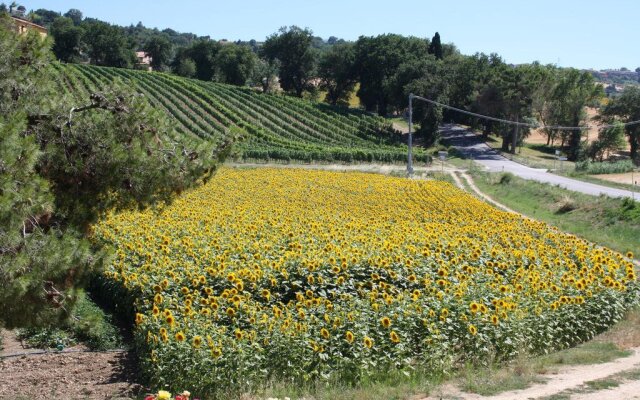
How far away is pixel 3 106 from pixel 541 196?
93.8 feet

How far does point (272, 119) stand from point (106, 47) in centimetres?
3808

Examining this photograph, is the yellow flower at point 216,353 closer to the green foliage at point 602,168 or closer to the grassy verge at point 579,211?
the grassy verge at point 579,211

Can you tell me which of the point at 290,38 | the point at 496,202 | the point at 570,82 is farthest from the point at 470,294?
the point at 290,38

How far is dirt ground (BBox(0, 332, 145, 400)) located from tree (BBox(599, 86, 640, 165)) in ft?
233

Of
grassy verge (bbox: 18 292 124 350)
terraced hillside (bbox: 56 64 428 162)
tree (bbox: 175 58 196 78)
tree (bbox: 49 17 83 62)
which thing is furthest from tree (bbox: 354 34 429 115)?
grassy verge (bbox: 18 292 124 350)

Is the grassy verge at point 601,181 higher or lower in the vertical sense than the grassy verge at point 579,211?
higher

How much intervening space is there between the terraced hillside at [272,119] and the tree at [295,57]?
1376 centimetres

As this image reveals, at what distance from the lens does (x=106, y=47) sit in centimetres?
9956

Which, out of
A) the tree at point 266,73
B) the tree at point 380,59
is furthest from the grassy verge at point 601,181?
the tree at point 266,73

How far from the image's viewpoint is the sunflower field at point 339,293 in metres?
9.33

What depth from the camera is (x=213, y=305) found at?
11117 millimetres

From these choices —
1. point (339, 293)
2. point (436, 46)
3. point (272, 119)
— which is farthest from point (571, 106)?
point (339, 293)

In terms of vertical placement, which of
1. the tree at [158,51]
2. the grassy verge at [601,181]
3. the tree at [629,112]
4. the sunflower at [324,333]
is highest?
the tree at [158,51]

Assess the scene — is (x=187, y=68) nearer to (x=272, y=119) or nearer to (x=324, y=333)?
(x=272, y=119)
